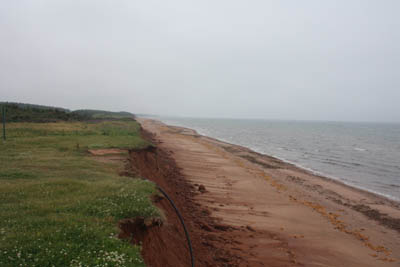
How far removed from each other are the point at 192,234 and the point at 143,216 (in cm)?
307

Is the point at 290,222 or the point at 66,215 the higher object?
the point at 66,215

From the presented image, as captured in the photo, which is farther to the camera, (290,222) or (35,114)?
(35,114)

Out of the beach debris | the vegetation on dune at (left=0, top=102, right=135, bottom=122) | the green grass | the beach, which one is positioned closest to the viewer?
the green grass

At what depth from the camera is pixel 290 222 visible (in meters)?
11.5

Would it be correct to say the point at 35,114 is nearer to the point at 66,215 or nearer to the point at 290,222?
the point at 66,215

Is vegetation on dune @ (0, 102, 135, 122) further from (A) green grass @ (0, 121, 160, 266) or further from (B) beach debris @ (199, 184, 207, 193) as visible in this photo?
(A) green grass @ (0, 121, 160, 266)

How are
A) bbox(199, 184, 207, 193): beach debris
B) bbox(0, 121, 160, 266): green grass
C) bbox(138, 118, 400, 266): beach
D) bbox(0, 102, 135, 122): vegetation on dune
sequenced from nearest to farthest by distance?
bbox(0, 121, 160, 266): green grass → bbox(138, 118, 400, 266): beach → bbox(199, 184, 207, 193): beach debris → bbox(0, 102, 135, 122): vegetation on dune

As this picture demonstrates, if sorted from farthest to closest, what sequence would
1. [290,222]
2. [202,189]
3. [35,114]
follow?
[35,114]
[202,189]
[290,222]

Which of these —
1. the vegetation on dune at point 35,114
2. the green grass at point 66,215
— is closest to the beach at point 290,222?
the green grass at point 66,215

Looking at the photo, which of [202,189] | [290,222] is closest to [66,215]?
[290,222]

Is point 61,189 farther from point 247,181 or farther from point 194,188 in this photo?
point 247,181

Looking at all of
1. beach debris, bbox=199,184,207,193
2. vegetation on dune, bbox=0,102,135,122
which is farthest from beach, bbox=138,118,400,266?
vegetation on dune, bbox=0,102,135,122

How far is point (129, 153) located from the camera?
16516 millimetres

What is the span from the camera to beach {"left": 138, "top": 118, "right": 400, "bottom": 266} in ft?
28.3
